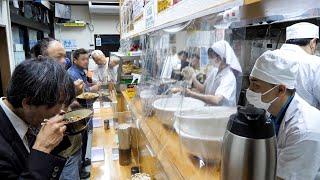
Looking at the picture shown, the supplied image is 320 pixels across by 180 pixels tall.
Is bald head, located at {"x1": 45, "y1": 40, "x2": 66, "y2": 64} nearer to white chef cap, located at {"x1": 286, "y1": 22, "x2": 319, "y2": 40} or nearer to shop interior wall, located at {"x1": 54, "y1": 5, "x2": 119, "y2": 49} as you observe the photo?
white chef cap, located at {"x1": 286, "y1": 22, "x2": 319, "y2": 40}

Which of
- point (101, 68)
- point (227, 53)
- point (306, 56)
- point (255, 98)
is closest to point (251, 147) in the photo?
point (227, 53)

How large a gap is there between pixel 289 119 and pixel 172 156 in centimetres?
68

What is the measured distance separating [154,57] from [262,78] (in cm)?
82

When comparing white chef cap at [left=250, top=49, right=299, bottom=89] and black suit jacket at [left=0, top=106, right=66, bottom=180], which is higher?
white chef cap at [left=250, top=49, right=299, bottom=89]

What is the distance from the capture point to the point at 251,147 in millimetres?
574

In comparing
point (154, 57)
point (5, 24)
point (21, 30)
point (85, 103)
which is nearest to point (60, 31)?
point (21, 30)

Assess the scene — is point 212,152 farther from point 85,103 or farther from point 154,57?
point 85,103

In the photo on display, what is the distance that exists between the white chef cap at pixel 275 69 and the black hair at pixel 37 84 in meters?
0.87

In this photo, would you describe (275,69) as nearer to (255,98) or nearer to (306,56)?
(255,98)

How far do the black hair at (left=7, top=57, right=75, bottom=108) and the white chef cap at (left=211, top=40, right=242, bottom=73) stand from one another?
611 mm

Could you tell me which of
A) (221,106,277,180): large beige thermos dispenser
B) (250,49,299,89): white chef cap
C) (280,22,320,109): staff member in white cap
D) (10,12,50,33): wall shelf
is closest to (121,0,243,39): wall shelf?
(221,106,277,180): large beige thermos dispenser

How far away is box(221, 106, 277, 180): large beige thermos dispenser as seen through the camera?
0.57 m

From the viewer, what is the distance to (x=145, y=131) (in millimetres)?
1472

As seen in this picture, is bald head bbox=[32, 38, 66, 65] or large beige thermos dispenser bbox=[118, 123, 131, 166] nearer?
large beige thermos dispenser bbox=[118, 123, 131, 166]
